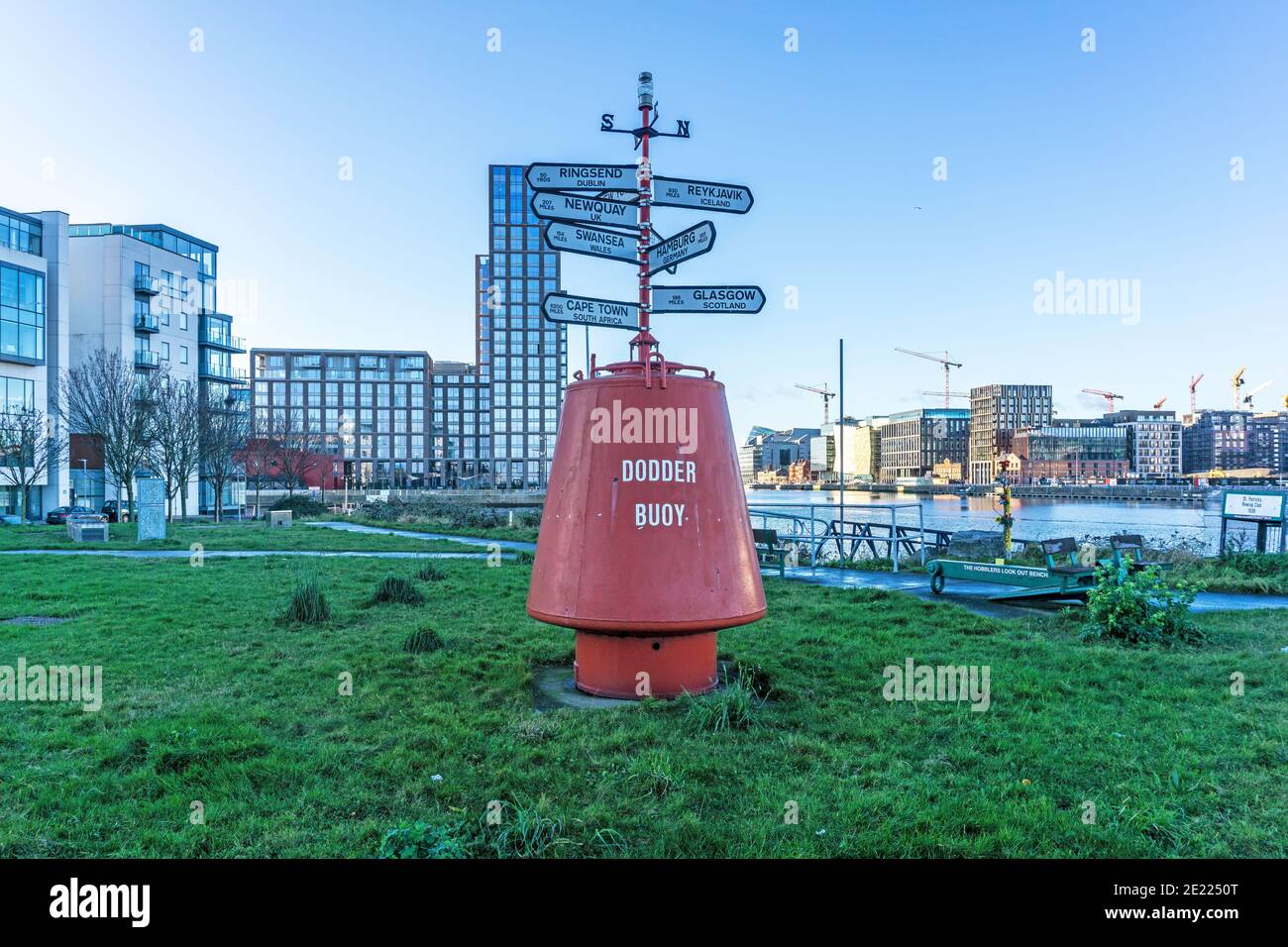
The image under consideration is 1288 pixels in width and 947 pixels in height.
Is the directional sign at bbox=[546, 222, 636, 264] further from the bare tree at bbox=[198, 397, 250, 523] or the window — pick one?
the window

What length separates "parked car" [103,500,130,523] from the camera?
42.3 meters

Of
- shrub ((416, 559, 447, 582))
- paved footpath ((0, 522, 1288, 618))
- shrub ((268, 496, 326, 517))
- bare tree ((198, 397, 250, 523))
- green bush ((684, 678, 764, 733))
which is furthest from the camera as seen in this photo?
shrub ((268, 496, 326, 517))

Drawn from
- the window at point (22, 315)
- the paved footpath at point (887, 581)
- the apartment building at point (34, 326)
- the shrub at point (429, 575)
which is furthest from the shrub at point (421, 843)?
the window at point (22, 315)

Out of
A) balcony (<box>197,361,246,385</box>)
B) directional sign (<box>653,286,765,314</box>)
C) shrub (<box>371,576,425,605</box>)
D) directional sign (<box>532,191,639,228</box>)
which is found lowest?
shrub (<box>371,576,425,605</box>)

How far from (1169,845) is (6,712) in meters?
8.16

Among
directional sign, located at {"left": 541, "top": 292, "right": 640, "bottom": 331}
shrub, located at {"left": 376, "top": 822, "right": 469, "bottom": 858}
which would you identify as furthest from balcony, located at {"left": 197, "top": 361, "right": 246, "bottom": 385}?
shrub, located at {"left": 376, "top": 822, "right": 469, "bottom": 858}

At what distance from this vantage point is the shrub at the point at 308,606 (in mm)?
10305

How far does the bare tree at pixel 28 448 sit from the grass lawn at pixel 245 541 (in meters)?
9.86

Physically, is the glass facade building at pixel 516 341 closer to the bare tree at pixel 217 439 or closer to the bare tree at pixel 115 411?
the bare tree at pixel 217 439

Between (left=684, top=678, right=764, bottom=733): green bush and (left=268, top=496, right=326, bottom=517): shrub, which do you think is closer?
(left=684, top=678, right=764, bottom=733): green bush

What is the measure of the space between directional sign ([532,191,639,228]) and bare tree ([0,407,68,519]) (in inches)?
1586
